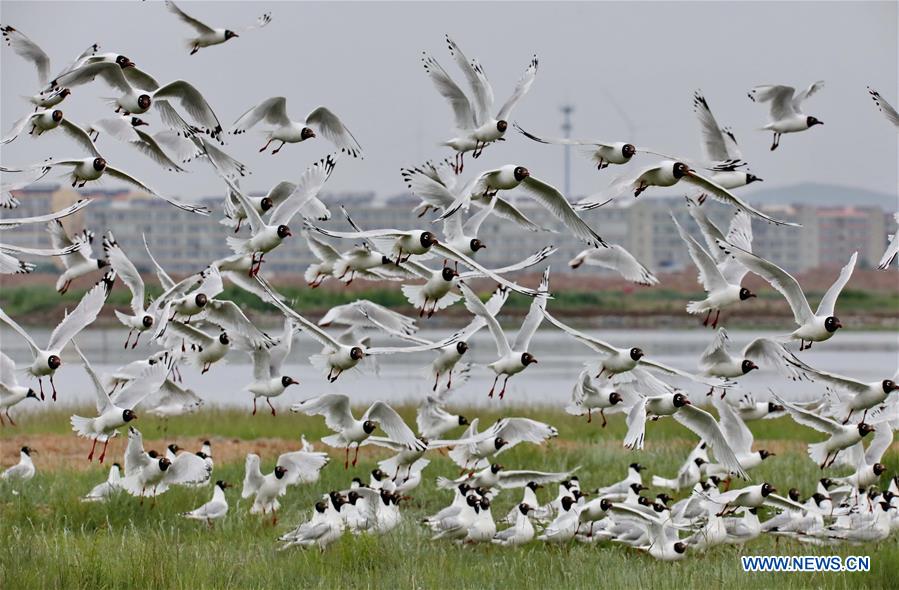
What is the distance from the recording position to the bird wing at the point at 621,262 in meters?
9.95

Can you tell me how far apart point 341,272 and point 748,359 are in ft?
8.78

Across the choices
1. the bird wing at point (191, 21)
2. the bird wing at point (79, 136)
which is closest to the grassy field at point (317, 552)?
the bird wing at point (79, 136)

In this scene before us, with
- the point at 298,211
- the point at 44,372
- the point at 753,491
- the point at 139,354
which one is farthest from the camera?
the point at 139,354

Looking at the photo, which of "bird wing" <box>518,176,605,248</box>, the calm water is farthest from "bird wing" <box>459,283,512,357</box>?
the calm water

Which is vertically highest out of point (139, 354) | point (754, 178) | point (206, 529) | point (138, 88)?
point (138, 88)

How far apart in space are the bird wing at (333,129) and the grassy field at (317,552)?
2.75 m

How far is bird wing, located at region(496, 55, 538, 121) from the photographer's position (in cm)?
948

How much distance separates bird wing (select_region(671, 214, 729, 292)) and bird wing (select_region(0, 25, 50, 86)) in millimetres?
4100

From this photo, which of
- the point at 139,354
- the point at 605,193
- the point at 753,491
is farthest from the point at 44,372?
the point at 139,354

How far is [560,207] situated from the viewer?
27.9 feet

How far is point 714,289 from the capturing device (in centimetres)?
947

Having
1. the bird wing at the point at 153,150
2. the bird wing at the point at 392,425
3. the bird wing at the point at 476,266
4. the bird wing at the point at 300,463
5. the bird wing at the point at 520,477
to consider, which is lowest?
the bird wing at the point at 520,477

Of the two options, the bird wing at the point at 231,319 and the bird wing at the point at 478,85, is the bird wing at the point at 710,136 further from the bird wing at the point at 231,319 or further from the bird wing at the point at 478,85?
the bird wing at the point at 231,319

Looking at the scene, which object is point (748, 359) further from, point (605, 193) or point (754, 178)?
point (605, 193)
